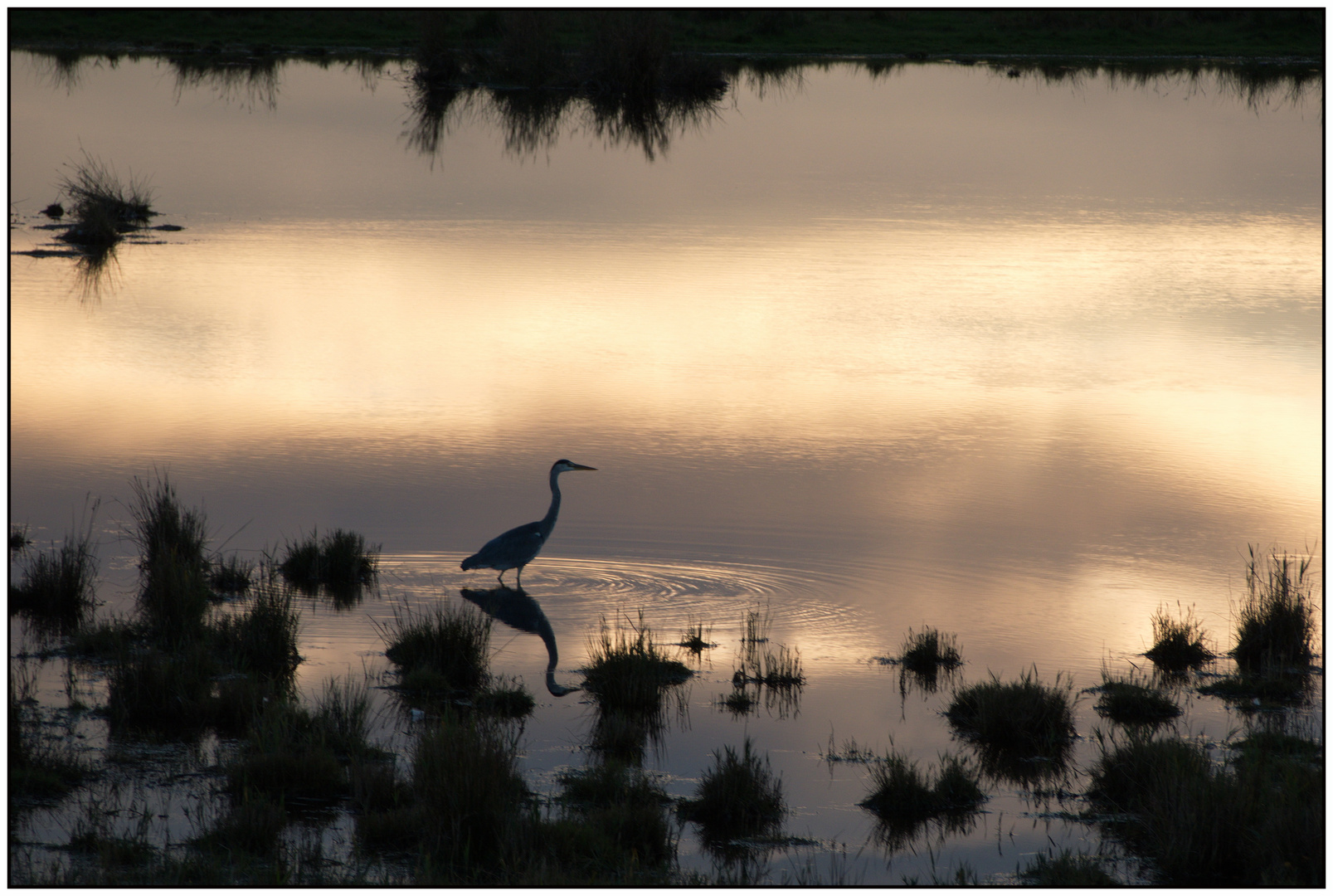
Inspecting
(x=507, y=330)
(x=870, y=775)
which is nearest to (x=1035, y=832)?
(x=870, y=775)

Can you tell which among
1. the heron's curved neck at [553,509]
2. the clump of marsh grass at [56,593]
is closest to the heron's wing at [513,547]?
the heron's curved neck at [553,509]

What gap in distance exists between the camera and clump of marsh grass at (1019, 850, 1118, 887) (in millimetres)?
5445

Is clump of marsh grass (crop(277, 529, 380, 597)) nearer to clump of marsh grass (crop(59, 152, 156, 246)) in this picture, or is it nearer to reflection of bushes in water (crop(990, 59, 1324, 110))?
clump of marsh grass (crop(59, 152, 156, 246))

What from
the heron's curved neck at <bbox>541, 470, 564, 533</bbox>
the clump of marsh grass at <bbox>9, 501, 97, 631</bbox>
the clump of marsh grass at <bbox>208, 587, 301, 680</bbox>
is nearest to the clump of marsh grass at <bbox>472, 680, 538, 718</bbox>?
the clump of marsh grass at <bbox>208, 587, 301, 680</bbox>

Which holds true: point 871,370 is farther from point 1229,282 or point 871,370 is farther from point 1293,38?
point 1293,38

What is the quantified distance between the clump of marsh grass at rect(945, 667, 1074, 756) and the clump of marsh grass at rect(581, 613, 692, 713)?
156cm

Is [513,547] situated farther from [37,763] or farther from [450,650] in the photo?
[37,763]

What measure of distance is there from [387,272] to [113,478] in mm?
7613

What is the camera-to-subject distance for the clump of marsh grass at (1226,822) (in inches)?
216

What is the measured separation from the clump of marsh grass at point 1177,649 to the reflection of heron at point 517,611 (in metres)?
3.47

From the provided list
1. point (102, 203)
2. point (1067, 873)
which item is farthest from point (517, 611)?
point (102, 203)

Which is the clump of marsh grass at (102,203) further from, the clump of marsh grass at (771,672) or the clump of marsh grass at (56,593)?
the clump of marsh grass at (771,672)

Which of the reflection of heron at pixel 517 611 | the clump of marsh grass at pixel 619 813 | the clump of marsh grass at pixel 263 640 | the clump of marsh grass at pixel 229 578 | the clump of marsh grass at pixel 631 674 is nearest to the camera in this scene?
the clump of marsh grass at pixel 619 813

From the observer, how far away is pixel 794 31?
44.4 m
